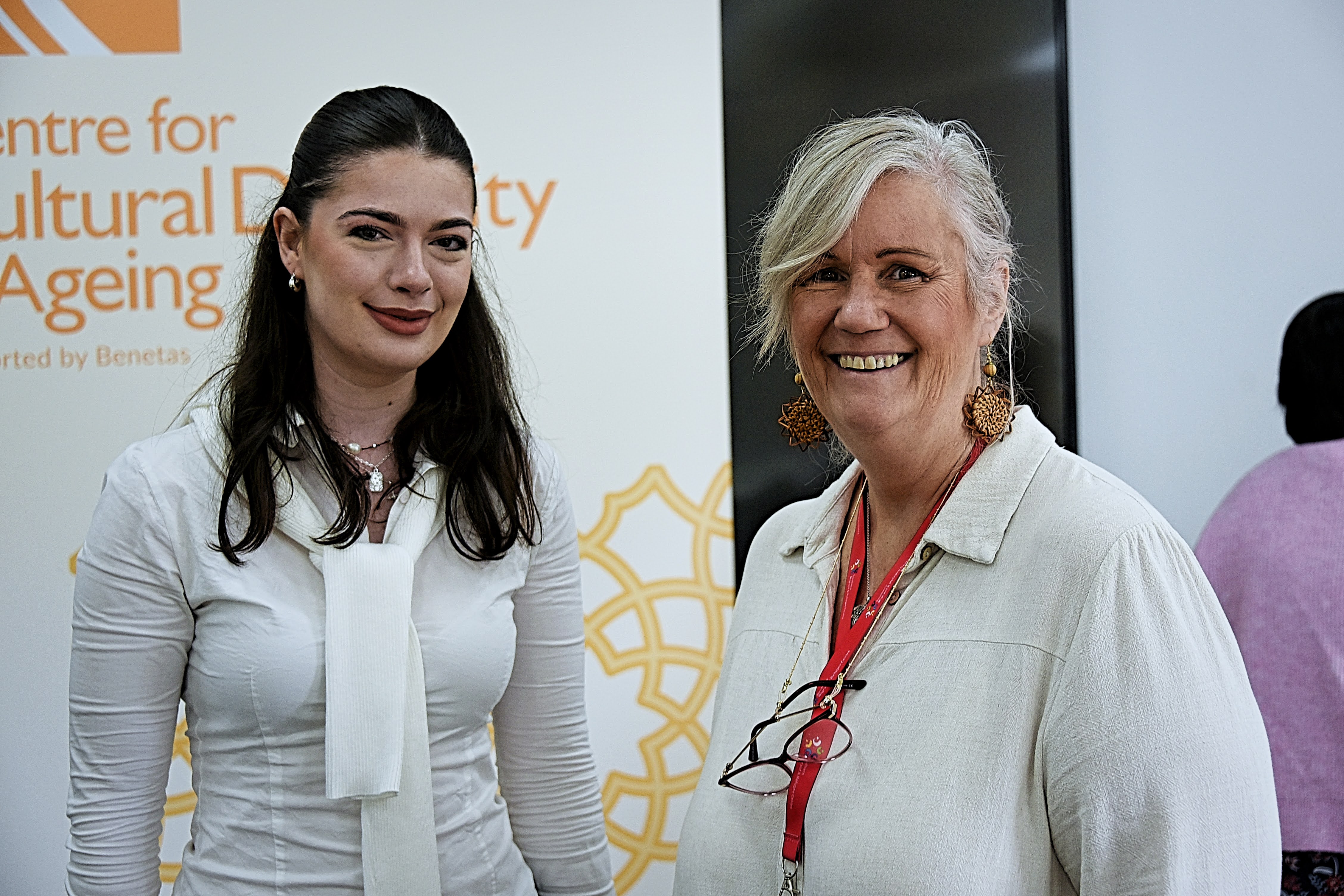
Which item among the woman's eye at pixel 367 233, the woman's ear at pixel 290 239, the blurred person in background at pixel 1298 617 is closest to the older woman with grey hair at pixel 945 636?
the woman's eye at pixel 367 233

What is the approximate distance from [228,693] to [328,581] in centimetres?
19

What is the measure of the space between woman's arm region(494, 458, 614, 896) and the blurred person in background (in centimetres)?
135

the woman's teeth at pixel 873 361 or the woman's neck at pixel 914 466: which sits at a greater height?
the woman's teeth at pixel 873 361

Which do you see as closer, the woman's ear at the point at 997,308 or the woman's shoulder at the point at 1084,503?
the woman's shoulder at the point at 1084,503

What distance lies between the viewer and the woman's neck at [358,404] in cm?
169

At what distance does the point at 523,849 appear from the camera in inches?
72.0

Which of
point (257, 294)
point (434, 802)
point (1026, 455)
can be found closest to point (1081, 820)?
point (1026, 455)

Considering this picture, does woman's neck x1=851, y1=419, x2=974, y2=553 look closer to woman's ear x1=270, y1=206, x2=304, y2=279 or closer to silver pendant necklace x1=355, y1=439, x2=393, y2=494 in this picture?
silver pendant necklace x1=355, y1=439, x2=393, y2=494

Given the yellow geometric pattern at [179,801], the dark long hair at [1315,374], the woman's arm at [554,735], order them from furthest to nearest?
the yellow geometric pattern at [179,801] → the dark long hair at [1315,374] → the woman's arm at [554,735]

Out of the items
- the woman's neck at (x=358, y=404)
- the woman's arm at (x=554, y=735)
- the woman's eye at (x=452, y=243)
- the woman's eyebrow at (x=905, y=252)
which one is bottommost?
the woman's arm at (x=554, y=735)

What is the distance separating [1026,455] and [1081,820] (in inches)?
16.2

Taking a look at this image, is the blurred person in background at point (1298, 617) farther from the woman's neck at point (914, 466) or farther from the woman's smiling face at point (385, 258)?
the woman's smiling face at point (385, 258)

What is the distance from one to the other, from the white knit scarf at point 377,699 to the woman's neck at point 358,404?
0.13 meters

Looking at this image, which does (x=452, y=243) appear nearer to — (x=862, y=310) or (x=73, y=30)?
(x=862, y=310)
